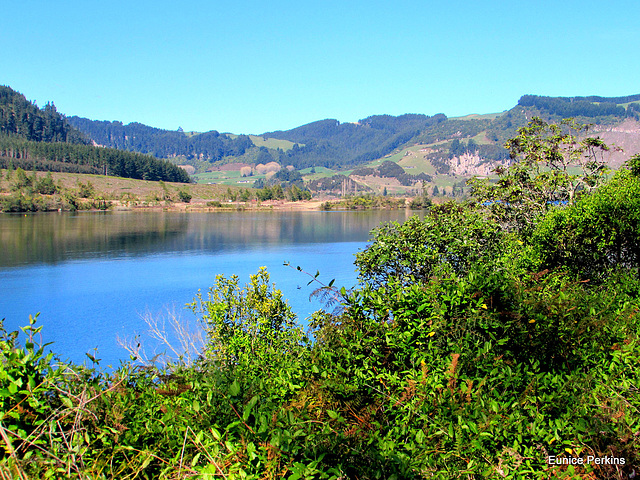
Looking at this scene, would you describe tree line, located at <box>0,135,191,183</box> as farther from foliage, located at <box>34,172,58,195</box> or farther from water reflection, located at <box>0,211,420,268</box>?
water reflection, located at <box>0,211,420,268</box>

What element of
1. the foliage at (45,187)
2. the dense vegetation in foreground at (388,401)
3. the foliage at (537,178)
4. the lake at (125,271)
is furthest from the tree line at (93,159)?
the dense vegetation in foreground at (388,401)

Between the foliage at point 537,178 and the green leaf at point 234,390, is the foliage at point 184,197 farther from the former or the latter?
the green leaf at point 234,390

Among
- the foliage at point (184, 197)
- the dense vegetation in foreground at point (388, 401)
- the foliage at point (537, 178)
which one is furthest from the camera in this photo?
the foliage at point (184, 197)

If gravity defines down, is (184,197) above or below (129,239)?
above

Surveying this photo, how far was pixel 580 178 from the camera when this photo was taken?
17688 millimetres

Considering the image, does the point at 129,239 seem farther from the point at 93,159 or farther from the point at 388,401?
the point at 93,159

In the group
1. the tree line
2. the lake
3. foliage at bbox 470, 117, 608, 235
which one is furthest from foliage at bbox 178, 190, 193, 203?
foliage at bbox 470, 117, 608, 235

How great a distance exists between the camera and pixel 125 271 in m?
33.5

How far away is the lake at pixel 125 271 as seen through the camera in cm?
2002

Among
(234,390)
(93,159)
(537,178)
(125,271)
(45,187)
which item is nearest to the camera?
(234,390)

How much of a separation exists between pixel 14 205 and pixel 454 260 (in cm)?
10754

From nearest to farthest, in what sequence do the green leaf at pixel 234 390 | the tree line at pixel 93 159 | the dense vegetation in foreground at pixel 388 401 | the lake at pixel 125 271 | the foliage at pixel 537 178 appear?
1. the dense vegetation in foreground at pixel 388 401
2. the green leaf at pixel 234 390
3. the foliage at pixel 537 178
4. the lake at pixel 125 271
5. the tree line at pixel 93 159

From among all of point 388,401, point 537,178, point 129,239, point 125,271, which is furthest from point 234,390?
point 129,239

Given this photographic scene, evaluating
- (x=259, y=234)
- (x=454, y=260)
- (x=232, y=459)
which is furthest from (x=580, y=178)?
(x=259, y=234)
